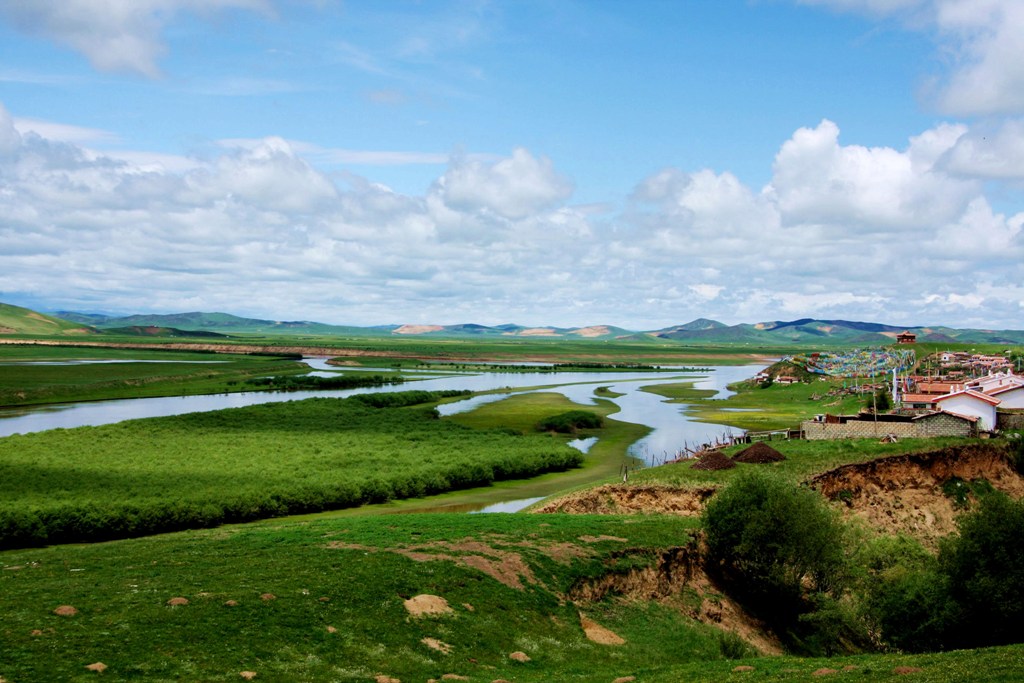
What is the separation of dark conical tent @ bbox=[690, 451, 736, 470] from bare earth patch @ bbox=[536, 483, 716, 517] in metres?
3.57

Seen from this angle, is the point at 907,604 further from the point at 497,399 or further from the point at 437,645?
the point at 497,399

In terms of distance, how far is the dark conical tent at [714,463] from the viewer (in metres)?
48.9

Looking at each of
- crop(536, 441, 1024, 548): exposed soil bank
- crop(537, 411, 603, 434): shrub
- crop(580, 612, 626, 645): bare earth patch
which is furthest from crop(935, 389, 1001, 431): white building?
crop(580, 612, 626, 645): bare earth patch

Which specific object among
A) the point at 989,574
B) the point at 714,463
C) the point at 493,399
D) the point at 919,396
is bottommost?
the point at 493,399

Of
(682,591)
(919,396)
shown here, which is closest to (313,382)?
(919,396)

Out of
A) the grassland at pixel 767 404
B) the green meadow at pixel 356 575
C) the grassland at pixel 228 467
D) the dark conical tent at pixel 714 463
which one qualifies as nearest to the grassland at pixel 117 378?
the grassland at pixel 228 467

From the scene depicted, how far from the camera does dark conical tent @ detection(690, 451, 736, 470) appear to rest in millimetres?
48906

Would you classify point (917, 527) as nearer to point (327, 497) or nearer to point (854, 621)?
point (854, 621)

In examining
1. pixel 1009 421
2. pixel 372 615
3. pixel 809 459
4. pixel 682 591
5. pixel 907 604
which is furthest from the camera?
pixel 1009 421

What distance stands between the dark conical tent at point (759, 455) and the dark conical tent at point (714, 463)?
43.9 inches

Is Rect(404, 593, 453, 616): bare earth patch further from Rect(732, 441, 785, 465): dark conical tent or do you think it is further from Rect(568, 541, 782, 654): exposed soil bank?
Rect(732, 441, 785, 465): dark conical tent

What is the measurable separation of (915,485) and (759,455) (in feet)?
30.8

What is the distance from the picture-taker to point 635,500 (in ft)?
152

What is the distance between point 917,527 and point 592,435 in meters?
44.1
